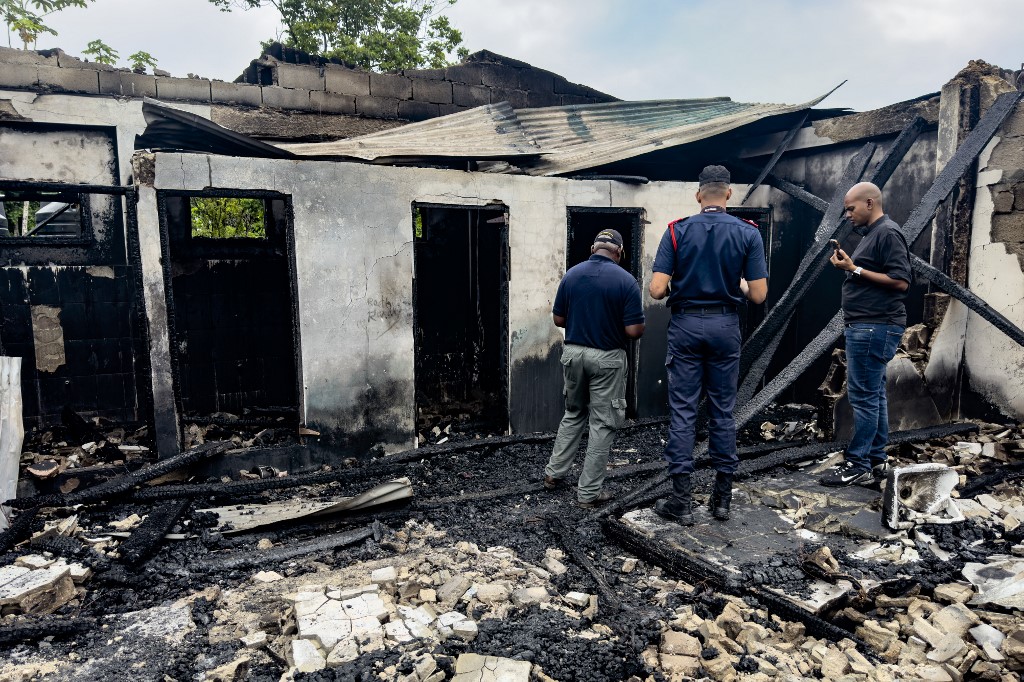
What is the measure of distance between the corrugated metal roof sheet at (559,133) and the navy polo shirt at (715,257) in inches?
90.9

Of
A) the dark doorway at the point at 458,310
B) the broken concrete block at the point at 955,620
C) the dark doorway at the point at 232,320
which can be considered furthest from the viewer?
the dark doorway at the point at 458,310

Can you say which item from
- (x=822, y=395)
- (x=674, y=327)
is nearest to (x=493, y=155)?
(x=674, y=327)

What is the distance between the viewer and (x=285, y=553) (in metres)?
3.80

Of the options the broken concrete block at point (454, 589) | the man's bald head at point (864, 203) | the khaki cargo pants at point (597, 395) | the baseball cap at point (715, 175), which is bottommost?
the broken concrete block at point (454, 589)

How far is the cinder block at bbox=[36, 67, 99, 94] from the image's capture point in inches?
267

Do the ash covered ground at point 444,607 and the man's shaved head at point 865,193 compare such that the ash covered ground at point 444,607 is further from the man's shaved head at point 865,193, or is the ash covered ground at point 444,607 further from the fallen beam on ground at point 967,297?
the man's shaved head at point 865,193

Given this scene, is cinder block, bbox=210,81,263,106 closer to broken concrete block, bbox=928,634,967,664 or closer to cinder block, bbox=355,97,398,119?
cinder block, bbox=355,97,398,119

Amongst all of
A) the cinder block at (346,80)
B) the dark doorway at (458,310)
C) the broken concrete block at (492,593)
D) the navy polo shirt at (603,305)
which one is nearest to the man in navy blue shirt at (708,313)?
the navy polo shirt at (603,305)

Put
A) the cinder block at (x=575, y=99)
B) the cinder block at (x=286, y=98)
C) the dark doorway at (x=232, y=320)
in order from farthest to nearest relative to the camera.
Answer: the cinder block at (x=575, y=99) < the cinder block at (x=286, y=98) < the dark doorway at (x=232, y=320)

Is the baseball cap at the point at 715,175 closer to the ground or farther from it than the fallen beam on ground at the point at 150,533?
farther from it

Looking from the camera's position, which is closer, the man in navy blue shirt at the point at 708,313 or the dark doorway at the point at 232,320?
the man in navy blue shirt at the point at 708,313

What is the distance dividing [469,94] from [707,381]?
6.36 metres

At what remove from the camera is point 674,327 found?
12.9 feet

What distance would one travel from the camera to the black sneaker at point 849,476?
14.6 feet
